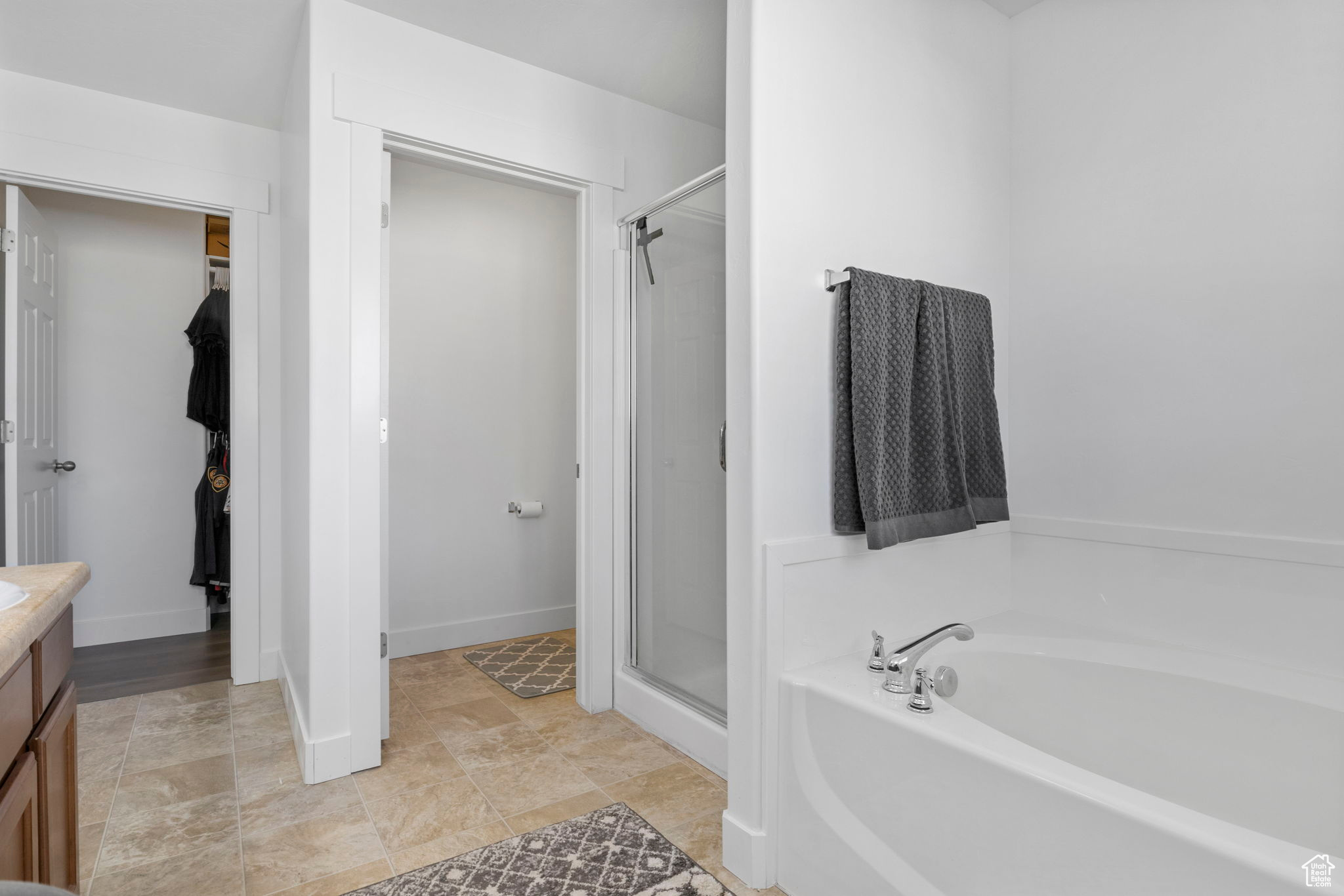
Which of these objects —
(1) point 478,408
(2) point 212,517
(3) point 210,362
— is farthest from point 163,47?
(2) point 212,517

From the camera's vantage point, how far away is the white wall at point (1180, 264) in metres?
1.69

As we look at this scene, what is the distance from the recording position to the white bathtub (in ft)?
3.50

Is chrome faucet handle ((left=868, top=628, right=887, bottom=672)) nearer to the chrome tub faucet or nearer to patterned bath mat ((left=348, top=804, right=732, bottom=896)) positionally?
the chrome tub faucet

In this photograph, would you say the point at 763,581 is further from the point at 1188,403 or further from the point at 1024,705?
the point at 1188,403

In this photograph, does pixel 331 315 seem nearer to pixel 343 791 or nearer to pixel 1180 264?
pixel 343 791

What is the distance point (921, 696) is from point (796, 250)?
3.30 ft

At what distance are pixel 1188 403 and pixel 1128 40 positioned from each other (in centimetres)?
100

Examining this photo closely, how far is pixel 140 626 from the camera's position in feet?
11.9

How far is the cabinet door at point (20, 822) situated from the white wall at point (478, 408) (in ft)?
7.57

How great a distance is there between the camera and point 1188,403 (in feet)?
6.19

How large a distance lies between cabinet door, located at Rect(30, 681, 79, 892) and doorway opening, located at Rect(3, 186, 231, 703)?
7.23ft

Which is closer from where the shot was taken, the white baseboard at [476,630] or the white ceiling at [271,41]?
the white ceiling at [271,41]

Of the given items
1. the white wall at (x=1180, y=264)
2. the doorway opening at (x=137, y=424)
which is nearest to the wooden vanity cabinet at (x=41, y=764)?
the doorway opening at (x=137, y=424)

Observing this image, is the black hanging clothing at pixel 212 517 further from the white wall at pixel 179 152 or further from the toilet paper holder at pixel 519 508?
the toilet paper holder at pixel 519 508
